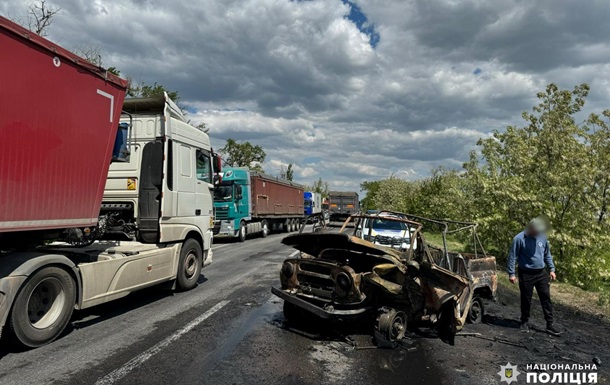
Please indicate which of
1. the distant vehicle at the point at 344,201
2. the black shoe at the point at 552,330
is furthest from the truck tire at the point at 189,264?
the distant vehicle at the point at 344,201

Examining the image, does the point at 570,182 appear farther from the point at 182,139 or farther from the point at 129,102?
the point at 129,102

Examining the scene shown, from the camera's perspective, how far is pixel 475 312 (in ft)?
21.5

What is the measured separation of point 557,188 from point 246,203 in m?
13.1

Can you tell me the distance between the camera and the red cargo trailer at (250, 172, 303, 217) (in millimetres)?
21438

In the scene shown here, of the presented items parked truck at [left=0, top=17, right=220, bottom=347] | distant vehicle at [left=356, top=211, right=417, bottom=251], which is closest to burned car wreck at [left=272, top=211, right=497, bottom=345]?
distant vehicle at [left=356, top=211, right=417, bottom=251]

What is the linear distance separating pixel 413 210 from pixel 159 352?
103 feet

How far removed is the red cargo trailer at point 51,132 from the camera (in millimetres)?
4340

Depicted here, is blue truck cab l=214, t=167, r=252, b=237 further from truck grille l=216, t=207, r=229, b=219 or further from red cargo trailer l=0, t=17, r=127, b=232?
red cargo trailer l=0, t=17, r=127, b=232

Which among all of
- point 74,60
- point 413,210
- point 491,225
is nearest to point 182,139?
point 74,60

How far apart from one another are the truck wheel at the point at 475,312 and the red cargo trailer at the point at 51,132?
18.8ft

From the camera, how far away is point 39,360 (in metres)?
4.39

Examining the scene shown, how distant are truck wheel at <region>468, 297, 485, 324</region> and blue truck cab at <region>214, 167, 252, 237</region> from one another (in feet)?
45.5

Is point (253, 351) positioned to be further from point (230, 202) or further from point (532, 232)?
point (230, 202)

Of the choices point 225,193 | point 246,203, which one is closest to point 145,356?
point 225,193
